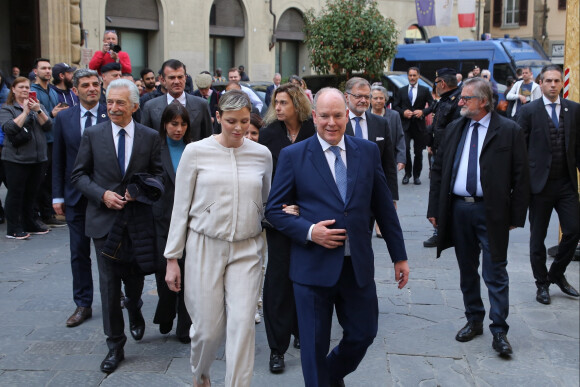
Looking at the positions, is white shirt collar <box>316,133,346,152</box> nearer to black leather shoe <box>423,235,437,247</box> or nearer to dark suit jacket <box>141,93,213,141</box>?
dark suit jacket <box>141,93,213,141</box>

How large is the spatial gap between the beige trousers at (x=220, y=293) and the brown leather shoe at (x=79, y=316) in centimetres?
200

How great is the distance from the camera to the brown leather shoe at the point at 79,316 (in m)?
5.81

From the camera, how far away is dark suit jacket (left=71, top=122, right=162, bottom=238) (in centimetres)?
504

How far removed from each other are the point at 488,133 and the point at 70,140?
10.9ft

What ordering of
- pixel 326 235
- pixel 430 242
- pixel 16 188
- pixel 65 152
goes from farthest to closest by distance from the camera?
pixel 16 188
pixel 430 242
pixel 65 152
pixel 326 235

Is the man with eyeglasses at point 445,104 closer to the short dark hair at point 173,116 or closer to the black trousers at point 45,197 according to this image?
the short dark hair at point 173,116

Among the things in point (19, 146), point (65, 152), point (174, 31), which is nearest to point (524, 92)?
point (19, 146)

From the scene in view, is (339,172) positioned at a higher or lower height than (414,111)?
lower

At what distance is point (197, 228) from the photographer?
164 inches

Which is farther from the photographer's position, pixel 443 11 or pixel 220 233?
pixel 443 11

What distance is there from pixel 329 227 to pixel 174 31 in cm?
2374

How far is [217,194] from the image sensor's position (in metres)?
4.12

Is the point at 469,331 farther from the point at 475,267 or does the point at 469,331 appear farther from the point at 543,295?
the point at 543,295

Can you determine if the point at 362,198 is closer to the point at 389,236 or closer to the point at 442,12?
the point at 389,236
